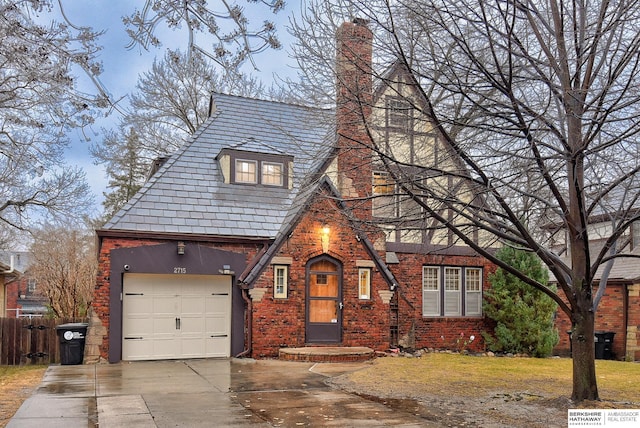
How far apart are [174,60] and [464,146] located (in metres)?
5.58

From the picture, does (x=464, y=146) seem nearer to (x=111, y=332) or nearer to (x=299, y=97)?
(x=299, y=97)

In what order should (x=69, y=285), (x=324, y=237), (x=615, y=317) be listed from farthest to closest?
(x=69, y=285) → (x=615, y=317) → (x=324, y=237)

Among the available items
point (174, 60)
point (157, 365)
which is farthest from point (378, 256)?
point (174, 60)

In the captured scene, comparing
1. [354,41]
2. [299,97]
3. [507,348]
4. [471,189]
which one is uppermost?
[354,41]

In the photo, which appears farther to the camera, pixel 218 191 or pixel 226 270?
pixel 218 191

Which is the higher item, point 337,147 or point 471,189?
point 337,147

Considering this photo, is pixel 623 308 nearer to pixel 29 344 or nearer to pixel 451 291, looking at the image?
pixel 451 291

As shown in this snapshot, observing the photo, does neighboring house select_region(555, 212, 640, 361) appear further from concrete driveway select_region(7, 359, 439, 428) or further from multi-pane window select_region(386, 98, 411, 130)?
concrete driveway select_region(7, 359, 439, 428)

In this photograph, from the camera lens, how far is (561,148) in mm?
9719

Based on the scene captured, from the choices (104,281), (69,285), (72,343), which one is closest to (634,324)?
(104,281)

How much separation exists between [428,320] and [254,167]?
7071 mm

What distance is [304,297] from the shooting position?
54.1 ft

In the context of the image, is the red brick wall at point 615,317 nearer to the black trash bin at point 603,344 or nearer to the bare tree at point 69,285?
the black trash bin at point 603,344

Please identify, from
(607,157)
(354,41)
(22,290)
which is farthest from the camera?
(22,290)
